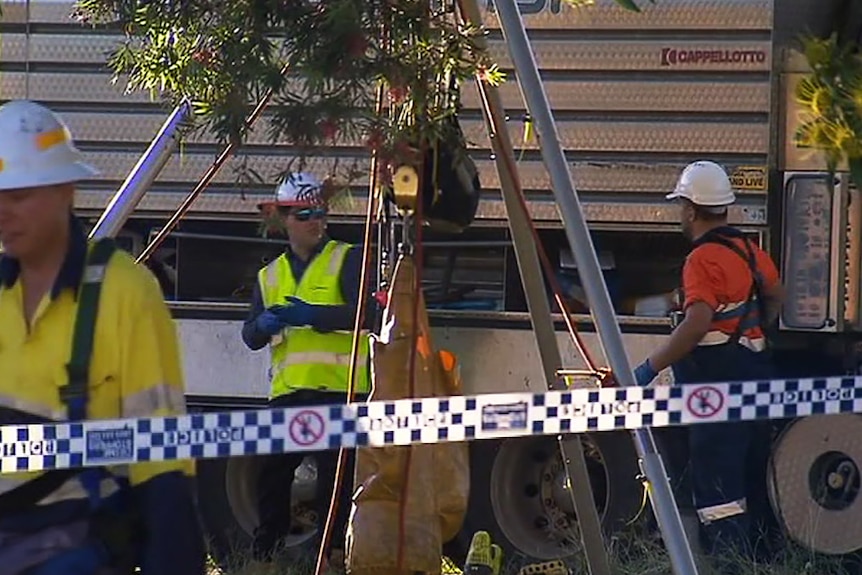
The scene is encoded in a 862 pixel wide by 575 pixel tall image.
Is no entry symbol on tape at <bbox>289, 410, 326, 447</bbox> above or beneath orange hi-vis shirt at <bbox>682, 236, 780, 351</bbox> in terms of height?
beneath

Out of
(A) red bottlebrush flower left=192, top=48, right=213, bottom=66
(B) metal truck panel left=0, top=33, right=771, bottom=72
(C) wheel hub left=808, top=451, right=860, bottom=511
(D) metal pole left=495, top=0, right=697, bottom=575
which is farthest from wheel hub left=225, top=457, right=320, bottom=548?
(A) red bottlebrush flower left=192, top=48, right=213, bottom=66

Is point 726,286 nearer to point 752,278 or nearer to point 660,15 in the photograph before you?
point 752,278

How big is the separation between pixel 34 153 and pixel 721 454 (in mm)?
4369

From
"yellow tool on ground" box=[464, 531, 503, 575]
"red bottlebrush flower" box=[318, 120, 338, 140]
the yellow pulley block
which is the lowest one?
"yellow tool on ground" box=[464, 531, 503, 575]

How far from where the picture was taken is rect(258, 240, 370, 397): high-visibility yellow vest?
765 cm

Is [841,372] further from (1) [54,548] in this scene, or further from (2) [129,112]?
(1) [54,548]

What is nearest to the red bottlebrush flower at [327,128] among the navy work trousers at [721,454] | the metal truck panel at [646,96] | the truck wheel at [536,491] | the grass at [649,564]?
the metal truck panel at [646,96]

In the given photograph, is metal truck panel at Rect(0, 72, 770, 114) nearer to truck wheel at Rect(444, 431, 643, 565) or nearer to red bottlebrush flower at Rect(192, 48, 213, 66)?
truck wheel at Rect(444, 431, 643, 565)

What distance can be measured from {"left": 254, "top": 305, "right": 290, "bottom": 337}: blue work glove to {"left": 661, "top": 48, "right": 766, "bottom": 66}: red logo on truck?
2030 millimetres

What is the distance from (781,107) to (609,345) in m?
Result: 2.68

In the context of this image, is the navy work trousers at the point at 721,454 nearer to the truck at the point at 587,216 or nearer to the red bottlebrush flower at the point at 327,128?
the truck at the point at 587,216

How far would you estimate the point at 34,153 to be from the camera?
3695mm

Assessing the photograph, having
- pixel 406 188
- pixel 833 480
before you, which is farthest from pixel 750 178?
pixel 406 188

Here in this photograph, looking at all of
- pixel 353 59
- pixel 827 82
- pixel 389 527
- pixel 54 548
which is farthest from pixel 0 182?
pixel 389 527
